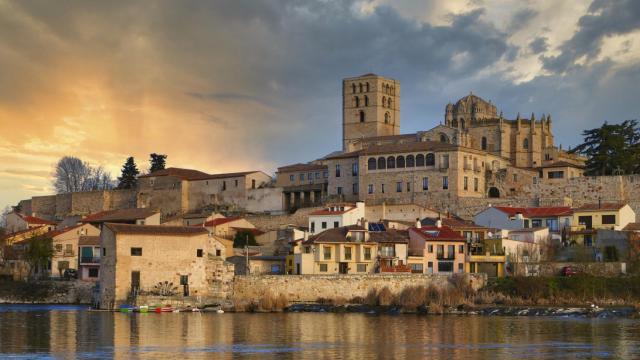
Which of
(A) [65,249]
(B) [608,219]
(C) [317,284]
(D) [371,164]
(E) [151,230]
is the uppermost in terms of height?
(D) [371,164]

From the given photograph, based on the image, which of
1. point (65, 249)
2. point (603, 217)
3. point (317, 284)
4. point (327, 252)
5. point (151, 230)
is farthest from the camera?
point (65, 249)

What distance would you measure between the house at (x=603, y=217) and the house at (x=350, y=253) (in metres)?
11.1

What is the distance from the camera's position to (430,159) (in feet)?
229

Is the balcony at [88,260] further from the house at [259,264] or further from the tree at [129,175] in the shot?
the tree at [129,175]

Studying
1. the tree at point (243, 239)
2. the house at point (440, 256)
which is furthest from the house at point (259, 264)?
the house at point (440, 256)

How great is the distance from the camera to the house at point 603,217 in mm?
59781

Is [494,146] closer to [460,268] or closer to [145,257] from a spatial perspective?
[460,268]

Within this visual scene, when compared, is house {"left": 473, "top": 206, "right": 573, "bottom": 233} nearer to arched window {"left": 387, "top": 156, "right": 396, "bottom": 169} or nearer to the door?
arched window {"left": 387, "top": 156, "right": 396, "bottom": 169}

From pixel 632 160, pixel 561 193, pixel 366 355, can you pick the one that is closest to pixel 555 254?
pixel 561 193

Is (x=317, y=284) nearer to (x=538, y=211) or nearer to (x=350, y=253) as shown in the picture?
(x=350, y=253)

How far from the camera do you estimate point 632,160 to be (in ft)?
227

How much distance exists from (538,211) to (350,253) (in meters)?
13.5

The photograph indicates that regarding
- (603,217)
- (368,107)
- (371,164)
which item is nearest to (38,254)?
(371,164)

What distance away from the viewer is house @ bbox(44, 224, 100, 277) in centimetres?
6456
